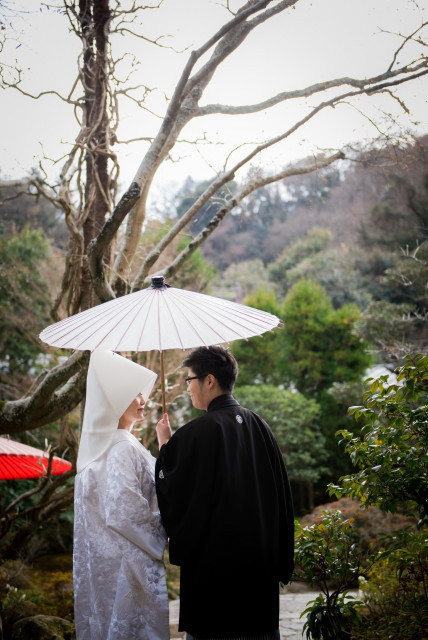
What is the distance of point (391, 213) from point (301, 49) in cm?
1029

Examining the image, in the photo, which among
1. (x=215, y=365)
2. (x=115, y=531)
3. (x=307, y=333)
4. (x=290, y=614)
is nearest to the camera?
(x=115, y=531)

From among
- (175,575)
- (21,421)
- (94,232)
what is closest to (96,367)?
(21,421)

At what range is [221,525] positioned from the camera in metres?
1.89

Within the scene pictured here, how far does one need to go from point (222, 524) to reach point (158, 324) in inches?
32.0

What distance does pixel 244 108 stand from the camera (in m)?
3.89

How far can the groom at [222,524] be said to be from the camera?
6.20 ft

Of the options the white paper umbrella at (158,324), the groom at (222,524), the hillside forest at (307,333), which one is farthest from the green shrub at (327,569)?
the hillside forest at (307,333)

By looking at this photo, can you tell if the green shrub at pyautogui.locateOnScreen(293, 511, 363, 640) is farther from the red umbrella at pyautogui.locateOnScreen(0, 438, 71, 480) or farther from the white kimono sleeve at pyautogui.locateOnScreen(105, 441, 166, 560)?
the red umbrella at pyautogui.locateOnScreen(0, 438, 71, 480)

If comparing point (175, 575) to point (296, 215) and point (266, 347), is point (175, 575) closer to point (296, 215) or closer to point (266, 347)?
point (266, 347)

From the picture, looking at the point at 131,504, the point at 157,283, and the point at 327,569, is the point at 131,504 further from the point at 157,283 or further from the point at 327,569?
the point at 327,569

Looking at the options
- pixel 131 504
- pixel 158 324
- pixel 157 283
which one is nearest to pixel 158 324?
pixel 158 324

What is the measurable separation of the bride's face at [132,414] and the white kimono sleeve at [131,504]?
13cm

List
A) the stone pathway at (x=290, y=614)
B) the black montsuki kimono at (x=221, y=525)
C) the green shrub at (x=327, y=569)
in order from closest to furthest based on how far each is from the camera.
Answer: the black montsuki kimono at (x=221, y=525) → the green shrub at (x=327, y=569) → the stone pathway at (x=290, y=614)

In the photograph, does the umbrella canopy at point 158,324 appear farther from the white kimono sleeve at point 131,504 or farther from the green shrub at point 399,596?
the green shrub at point 399,596
